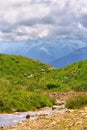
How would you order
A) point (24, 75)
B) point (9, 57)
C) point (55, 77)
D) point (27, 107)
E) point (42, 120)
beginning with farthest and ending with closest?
point (9, 57) → point (24, 75) → point (55, 77) → point (27, 107) → point (42, 120)

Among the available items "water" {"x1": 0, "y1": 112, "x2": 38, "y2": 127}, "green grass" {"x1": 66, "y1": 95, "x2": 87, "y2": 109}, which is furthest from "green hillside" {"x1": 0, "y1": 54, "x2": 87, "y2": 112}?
"green grass" {"x1": 66, "y1": 95, "x2": 87, "y2": 109}

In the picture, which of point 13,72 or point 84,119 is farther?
point 13,72

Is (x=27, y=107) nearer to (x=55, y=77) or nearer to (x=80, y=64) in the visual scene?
(x=55, y=77)

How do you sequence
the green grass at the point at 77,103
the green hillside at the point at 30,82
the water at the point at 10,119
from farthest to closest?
1. the green hillside at the point at 30,82
2. the green grass at the point at 77,103
3. the water at the point at 10,119

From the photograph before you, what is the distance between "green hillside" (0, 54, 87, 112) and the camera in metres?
35.8

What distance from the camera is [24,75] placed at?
70312 millimetres

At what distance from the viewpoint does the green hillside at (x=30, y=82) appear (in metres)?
35.8

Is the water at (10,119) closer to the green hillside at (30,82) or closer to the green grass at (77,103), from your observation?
the green hillside at (30,82)

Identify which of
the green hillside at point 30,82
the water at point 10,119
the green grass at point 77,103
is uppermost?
the green hillside at point 30,82

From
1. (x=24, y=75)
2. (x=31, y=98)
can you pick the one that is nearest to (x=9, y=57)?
(x=24, y=75)

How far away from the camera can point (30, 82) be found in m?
55.2

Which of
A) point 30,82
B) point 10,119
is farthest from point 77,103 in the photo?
point 30,82

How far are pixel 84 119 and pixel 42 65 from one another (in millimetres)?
62525

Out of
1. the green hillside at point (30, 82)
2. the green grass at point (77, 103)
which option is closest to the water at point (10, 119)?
the green hillside at point (30, 82)
